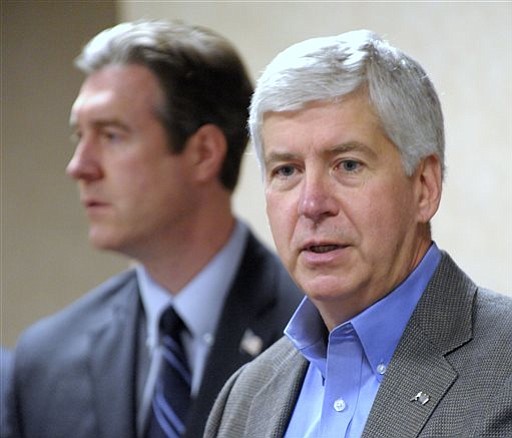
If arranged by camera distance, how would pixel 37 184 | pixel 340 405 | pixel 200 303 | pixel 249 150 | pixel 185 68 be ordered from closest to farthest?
pixel 340 405
pixel 200 303
pixel 185 68
pixel 249 150
pixel 37 184

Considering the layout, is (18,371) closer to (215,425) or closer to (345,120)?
(215,425)

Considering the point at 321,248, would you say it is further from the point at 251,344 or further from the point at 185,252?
the point at 185,252

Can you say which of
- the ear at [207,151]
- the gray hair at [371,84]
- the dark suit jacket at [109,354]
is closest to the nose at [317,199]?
the gray hair at [371,84]

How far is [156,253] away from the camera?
2.86 meters

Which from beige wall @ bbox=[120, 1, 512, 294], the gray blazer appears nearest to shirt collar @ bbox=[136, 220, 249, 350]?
beige wall @ bbox=[120, 1, 512, 294]

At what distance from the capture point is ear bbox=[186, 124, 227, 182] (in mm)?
2936

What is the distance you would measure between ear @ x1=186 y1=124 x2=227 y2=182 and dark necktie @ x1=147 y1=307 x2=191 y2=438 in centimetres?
34

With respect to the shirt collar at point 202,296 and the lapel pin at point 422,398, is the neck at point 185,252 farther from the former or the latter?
the lapel pin at point 422,398

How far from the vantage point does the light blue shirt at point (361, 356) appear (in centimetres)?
186

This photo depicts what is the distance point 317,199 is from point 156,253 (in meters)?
1.07

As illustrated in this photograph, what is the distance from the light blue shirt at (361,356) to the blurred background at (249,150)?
3.37ft

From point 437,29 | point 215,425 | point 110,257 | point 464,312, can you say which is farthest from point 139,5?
point 464,312

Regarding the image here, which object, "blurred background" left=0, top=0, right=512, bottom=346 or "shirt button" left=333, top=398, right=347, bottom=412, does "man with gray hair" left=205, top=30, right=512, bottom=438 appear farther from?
"blurred background" left=0, top=0, right=512, bottom=346

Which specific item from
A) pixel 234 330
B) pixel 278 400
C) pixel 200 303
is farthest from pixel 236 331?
pixel 278 400
